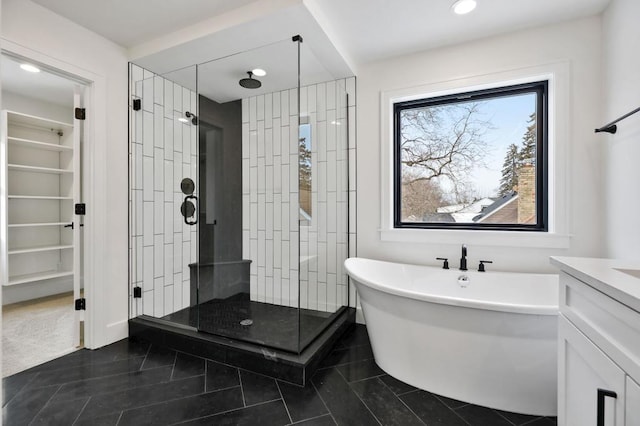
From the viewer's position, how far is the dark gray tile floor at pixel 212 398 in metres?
1.56

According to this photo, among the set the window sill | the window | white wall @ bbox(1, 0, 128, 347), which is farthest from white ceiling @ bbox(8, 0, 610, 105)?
the window sill

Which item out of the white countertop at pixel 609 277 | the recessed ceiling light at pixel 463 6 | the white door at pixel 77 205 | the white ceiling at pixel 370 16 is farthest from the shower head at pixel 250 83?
the white countertop at pixel 609 277

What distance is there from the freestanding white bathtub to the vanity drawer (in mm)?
436

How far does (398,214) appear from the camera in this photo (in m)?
2.81

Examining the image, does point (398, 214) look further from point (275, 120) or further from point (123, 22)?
point (123, 22)

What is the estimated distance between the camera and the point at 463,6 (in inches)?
78.2

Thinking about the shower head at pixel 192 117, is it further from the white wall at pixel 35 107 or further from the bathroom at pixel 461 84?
the white wall at pixel 35 107

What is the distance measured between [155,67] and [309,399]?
3009 millimetres

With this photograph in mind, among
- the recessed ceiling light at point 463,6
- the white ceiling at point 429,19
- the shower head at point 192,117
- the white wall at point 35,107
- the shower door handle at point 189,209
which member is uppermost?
the white ceiling at point 429,19

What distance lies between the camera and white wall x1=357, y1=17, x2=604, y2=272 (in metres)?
2.11

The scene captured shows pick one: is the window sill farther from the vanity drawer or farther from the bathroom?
the vanity drawer

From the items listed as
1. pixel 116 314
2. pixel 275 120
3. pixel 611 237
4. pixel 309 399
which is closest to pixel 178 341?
pixel 116 314

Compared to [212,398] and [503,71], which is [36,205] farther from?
[503,71]

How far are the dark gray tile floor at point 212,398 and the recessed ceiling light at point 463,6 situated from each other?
2521 mm
